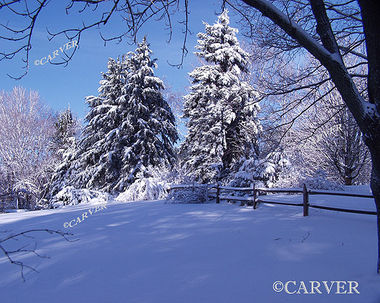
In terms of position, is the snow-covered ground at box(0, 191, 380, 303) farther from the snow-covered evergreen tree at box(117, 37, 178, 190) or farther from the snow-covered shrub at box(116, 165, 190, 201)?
the snow-covered evergreen tree at box(117, 37, 178, 190)

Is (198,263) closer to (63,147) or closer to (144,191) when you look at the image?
(144,191)

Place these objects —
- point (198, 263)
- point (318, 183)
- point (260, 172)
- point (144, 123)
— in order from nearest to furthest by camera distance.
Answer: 1. point (198, 263)
2. point (318, 183)
3. point (260, 172)
4. point (144, 123)

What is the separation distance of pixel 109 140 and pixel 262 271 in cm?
1651

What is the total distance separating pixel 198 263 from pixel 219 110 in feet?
40.5

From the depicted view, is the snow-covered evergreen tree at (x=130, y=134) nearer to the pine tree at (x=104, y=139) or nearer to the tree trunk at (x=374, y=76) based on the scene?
the pine tree at (x=104, y=139)

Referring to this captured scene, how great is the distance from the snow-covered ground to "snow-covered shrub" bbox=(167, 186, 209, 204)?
5663mm

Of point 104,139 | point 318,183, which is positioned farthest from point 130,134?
point 318,183

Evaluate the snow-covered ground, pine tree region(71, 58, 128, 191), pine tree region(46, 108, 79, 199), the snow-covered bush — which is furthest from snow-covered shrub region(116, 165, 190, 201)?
pine tree region(46, 108, 79, 199)

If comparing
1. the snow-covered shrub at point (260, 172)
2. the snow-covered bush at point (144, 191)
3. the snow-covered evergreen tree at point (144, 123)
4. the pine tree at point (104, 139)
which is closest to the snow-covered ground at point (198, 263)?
the snow-covered shrub at point (260, 172)

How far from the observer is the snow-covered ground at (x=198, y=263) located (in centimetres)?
335

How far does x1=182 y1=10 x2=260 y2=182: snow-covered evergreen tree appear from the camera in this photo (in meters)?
15.8

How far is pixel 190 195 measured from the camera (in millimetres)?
12906

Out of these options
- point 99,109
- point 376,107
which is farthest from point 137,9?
point 99,109

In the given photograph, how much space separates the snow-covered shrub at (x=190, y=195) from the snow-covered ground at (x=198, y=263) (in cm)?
566
